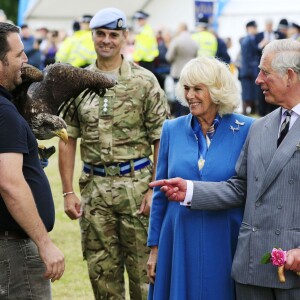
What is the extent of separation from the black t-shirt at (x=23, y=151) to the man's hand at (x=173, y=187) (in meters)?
0.58

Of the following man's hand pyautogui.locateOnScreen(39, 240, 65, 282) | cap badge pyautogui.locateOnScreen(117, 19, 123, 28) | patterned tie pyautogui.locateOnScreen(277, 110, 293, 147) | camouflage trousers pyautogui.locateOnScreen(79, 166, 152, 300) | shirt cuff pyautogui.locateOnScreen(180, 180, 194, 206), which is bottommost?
camouflage trousers pyautogui.locateOnScreen(79, 166, 152, 300)

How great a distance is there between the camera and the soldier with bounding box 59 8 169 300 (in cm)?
597

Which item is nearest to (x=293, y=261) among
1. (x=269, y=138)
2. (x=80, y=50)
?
(x=269, y=138)

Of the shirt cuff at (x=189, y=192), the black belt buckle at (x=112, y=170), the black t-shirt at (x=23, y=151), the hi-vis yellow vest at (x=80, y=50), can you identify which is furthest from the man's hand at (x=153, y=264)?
the hi-vis yellow vest at (x=80, y=50)

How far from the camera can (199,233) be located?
4820mm

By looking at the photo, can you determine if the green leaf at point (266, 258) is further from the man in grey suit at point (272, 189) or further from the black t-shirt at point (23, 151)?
the black t-shirt at point (23, 151)

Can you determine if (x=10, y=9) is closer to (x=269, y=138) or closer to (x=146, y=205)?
(x=146, y=205)

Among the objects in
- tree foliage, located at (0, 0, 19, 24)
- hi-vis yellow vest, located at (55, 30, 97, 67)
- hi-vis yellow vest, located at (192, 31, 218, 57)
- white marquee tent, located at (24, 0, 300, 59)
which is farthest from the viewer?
tree foliage, located at (0, 0, 19, 24)

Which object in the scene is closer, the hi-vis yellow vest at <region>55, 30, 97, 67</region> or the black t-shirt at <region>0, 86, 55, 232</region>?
the black t-shirt at <region>0, 86, 55, 232</region>

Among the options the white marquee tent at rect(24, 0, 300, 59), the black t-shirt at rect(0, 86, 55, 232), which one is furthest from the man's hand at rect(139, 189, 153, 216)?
the white marquee tent at rect(24, 0, 300, 59)

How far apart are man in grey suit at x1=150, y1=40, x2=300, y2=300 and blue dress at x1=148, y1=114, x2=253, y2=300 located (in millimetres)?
207

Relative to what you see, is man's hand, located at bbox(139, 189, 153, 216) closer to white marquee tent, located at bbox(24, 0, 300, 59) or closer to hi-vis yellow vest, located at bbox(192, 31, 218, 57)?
hi-vis yellow vest, located at bbox(192, 31, 218, 57)

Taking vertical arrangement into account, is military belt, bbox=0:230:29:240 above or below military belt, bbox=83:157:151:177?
above

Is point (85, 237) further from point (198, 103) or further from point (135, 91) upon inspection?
point (198, 103)
